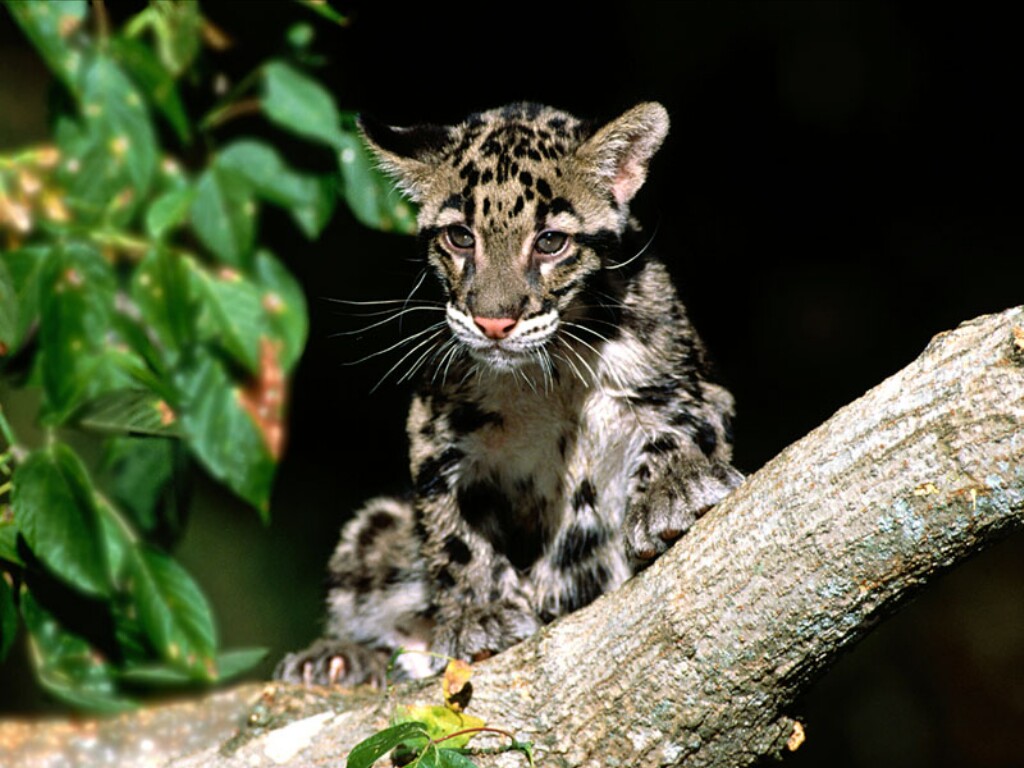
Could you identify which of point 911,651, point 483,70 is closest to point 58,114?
point 483,70

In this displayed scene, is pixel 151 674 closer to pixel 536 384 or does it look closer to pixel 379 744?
pixel 379 744

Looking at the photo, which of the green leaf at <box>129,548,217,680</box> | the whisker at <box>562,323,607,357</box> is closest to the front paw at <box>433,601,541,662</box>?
the whisker at <box>562,323,607,357</box>

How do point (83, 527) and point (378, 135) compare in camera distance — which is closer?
point (83, 527)

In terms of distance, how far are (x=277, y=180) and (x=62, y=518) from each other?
1078 millimetres

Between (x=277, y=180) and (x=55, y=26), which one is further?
(x=277, y=180)

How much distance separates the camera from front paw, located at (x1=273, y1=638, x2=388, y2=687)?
4699 mm

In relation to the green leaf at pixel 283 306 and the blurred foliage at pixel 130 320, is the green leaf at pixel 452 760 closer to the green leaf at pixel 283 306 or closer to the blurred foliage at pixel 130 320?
the blurred foliage at pixel 130 320

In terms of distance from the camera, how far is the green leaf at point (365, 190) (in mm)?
4137

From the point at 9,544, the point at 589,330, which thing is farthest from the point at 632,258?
Result: the point at 9,544

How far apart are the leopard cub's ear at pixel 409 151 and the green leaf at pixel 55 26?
1.16 metres

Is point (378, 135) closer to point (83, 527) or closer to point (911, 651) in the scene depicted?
point (83, 527)

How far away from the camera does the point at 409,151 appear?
4496mm

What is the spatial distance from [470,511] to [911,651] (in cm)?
306

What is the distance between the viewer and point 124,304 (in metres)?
3.65
